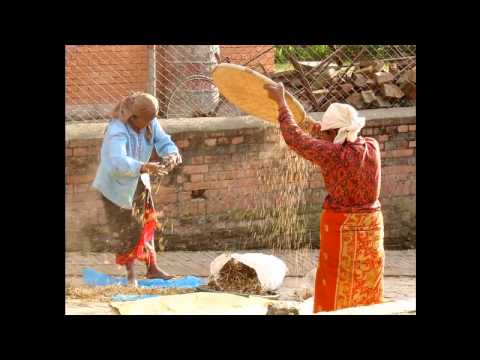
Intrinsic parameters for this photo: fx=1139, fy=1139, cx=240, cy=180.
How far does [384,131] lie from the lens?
436 inches

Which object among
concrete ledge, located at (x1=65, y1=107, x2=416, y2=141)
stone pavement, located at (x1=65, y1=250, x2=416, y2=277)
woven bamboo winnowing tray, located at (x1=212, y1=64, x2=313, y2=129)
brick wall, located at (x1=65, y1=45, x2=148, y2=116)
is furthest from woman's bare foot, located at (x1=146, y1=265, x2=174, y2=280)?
woven bamboo winnowing tray, located at (x1=212, y1=64, x2=313, y2=129)

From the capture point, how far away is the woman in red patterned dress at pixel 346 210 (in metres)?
8.49

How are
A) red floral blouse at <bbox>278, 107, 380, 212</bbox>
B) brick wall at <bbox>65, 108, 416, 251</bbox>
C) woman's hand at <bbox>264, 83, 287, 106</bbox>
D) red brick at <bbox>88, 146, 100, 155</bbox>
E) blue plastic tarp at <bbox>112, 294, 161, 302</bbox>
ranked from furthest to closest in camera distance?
1. brick wall at <bbox>65, 108, 416, 251</bbox>
2. red brick at <bbox>88, 146, 100, 155</bbox>
3. blue plastic tarp at <bbox>112, 294, 161, 302</bbox>
4. woman's hand at <bbox>264, 83, 287, 106</bbox>
5. red floral blouse at <bbox>278, 107, 380, 212</bbox>

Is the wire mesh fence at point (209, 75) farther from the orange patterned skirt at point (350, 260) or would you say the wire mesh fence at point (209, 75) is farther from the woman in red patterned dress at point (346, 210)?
the orange patterned skirt at point (350, 260)

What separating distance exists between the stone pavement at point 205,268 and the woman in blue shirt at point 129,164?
0.68 feet

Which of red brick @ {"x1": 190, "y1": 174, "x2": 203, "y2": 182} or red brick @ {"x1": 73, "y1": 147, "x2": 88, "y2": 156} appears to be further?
red brick @ {"x1": 190, "y1": 174, "x2": 203, "y2": 182}

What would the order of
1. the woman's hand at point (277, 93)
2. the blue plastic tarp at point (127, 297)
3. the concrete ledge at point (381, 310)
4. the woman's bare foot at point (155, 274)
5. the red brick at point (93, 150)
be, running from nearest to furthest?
the concrete ledge at point (381, 310), the woman's hand at point (277, 93), the blue plastic tarp at point (127, 297), the woman's bare foot at point (155, 274), the red brick at point (93, 150)

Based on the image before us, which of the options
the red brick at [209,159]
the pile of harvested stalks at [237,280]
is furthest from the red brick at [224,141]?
the pile of harvested stalks at [237,280]

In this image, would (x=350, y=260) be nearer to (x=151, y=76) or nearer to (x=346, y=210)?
(x=346, y=210)

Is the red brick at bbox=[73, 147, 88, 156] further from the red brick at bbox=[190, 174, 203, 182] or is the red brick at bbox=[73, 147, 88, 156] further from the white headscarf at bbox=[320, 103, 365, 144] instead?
the white headscarf at bbox=[320, 103, 365, 144]

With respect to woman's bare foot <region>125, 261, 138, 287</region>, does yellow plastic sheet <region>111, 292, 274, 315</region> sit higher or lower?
lower

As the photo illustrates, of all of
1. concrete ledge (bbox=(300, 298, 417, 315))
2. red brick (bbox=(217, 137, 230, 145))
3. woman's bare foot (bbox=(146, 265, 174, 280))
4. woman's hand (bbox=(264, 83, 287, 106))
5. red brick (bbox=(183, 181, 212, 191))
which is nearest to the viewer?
concrete ledge (bbox=(300, 298, 417, 315))

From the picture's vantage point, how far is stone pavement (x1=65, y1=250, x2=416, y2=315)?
32.5ft

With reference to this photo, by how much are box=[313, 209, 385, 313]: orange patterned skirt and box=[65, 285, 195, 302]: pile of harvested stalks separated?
1.62m
